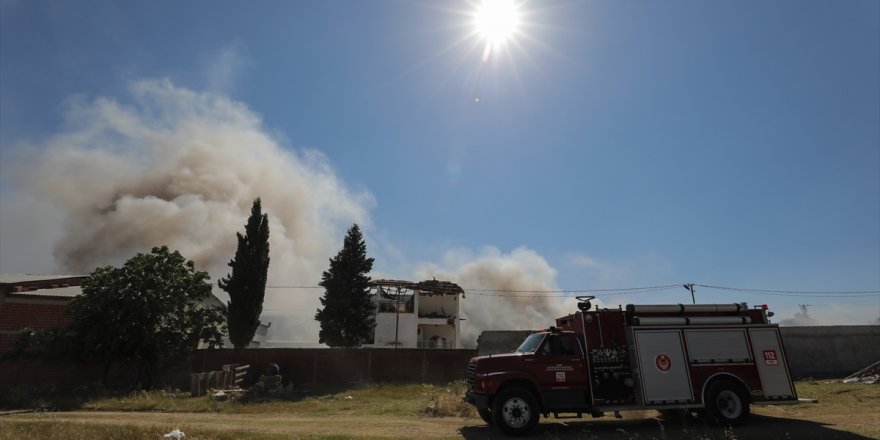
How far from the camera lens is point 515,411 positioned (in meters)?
11.3

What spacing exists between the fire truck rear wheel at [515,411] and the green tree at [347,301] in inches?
1190

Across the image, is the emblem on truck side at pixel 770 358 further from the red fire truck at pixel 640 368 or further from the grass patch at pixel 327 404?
the grass patch at pixel 327 404

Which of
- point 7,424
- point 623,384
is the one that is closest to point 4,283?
point 7,424

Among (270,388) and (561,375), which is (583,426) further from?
(270,388)

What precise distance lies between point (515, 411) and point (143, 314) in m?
22.0

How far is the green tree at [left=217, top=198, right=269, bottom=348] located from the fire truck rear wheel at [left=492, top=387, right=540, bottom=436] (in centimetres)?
2724

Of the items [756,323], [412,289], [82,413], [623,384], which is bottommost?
[82,413]

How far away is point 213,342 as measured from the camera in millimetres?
27297

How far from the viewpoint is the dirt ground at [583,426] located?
1105 centimetres

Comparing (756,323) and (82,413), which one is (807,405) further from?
(82,413)

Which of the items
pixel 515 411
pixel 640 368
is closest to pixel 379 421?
pixel 515 411

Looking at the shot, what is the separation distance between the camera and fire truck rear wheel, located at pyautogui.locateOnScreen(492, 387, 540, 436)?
1123 cm

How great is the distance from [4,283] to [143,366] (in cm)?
940

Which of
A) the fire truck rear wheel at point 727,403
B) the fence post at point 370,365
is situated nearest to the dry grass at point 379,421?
the fire truck rear wheel at point 727,403
